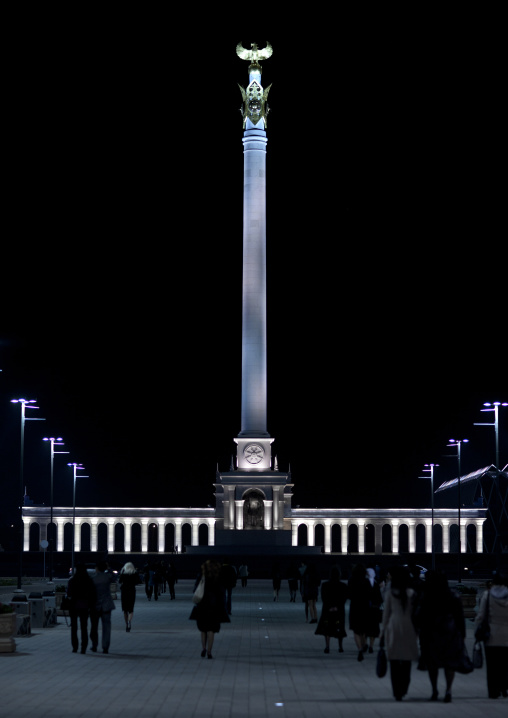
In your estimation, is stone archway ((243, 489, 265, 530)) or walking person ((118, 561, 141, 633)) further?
stone archway ((243, 489, 265, 530))

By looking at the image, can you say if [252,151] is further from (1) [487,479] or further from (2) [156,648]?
(2) [156,648]

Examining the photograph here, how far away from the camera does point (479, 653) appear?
2395 cm

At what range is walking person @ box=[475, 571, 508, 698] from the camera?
24297 mm

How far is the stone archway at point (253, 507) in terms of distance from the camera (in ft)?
382

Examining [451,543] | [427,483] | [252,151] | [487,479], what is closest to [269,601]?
[252,151]

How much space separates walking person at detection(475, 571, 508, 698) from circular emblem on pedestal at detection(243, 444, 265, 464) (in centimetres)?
9078

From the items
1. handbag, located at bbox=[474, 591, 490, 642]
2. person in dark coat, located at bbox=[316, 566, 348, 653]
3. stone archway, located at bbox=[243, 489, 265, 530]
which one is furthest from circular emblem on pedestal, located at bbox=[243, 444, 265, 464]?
handbag, located at bbox=[474, 591, 490, 642]

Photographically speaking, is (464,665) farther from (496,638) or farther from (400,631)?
(400,631)

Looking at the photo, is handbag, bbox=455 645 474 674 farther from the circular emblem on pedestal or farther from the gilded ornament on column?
the gilded ornament on column

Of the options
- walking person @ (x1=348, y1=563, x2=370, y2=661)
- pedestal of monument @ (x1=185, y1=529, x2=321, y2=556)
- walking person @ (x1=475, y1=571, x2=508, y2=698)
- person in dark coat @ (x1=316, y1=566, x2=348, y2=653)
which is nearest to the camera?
walking person @ (x1=475, y1=571, x2=508, y2=698)

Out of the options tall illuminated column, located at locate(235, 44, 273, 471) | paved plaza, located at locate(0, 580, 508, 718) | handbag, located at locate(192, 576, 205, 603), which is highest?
tall illuminated column, located at locate(235, 44, 273, 471)

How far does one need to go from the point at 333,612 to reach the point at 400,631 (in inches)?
416

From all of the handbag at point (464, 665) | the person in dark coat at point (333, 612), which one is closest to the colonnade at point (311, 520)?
the person in dark coat at point (333, 612)

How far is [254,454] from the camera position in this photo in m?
116
